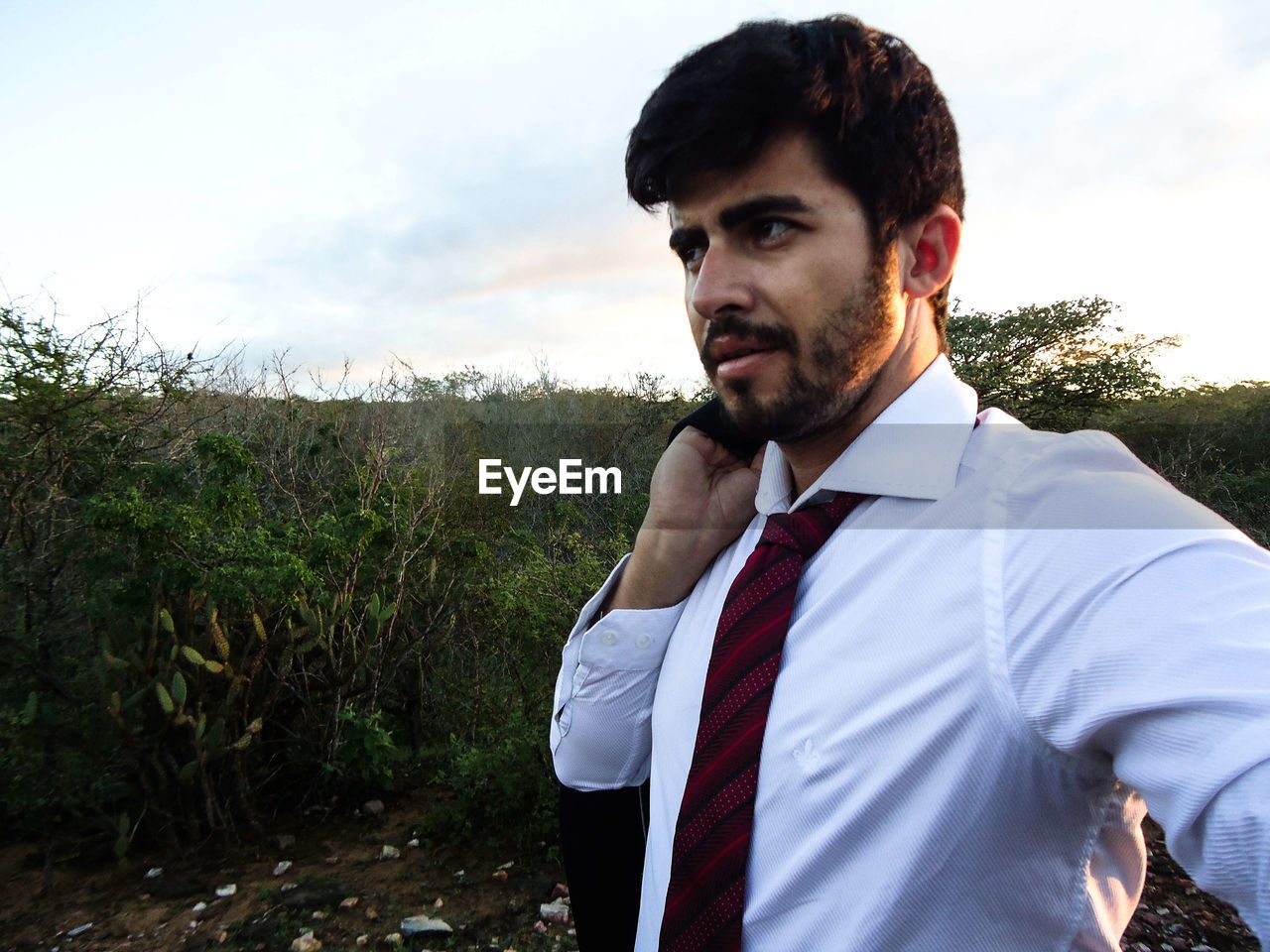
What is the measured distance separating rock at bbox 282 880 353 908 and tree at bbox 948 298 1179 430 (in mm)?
9955

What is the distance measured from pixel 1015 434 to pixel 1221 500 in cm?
1043

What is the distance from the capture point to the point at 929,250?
1.37 meters

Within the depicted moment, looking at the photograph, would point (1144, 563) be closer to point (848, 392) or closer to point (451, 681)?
point (848, 392)

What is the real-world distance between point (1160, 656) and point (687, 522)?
3.10 feet

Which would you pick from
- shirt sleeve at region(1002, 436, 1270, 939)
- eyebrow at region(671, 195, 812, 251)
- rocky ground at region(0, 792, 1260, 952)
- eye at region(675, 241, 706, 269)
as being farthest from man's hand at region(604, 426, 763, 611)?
rocky ground at region(0, 792, 1260, 952)

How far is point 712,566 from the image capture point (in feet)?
5.15

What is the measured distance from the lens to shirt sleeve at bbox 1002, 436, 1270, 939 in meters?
0.69

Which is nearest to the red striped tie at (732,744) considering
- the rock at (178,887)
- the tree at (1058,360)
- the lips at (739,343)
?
the lips at (739,343)

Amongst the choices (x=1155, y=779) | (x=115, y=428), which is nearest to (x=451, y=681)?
(x=115, y=428)

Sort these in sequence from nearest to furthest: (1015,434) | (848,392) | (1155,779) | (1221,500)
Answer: (1155,779) → (1015,434) → (848,392) → (1221,500)

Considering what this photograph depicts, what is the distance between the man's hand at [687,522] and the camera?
1.56 m

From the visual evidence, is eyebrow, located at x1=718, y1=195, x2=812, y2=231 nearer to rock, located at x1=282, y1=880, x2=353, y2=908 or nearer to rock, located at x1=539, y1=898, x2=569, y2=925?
rock, located at x1=539, y1=898, x2=569, y2=925

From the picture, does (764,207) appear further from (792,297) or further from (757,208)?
(792,297)

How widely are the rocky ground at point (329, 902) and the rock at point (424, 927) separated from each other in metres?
0.02
